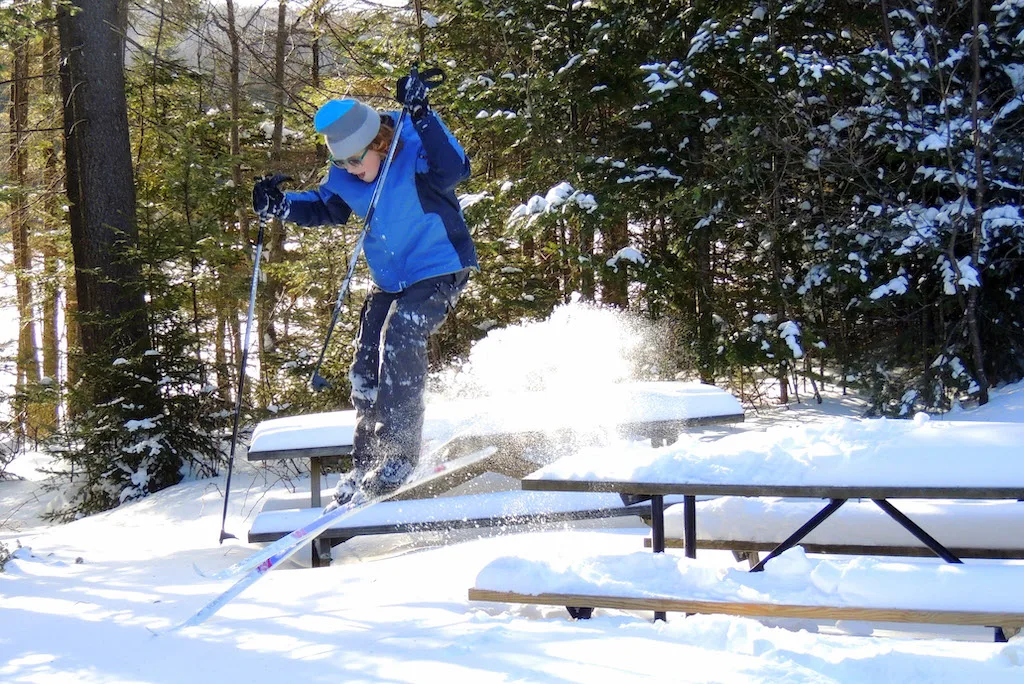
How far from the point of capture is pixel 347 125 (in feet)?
13.3

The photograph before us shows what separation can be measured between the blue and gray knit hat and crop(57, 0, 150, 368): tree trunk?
188 inches

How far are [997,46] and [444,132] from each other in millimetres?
5482

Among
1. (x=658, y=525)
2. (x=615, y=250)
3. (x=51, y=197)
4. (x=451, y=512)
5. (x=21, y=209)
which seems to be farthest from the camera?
(x=21, y=209)

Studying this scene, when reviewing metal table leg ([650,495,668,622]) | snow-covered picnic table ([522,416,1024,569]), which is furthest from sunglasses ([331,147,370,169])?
metal table leg ([650,495,668,622])

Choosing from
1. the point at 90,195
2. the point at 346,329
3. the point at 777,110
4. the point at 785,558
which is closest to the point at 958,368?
the point at 777,110

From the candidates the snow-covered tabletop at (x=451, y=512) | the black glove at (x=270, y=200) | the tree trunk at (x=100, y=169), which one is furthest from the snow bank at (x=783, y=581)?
the tree trunk at (x=100, y=169)

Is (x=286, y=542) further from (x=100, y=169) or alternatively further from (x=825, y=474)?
(x=100, y=169)

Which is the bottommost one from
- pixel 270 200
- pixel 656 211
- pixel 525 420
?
pixel 525 420

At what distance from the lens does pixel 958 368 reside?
23.6 ft

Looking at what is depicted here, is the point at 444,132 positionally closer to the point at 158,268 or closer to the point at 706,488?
the point at 706,488

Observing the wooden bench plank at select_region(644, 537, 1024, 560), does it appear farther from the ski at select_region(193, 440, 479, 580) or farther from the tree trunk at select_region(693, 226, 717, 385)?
the tree trunk at select_region(693, 226, 717, 385)

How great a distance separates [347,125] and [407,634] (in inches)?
87.4

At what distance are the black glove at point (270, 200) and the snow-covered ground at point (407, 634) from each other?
170cm

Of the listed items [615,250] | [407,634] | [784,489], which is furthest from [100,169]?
[784,489]
